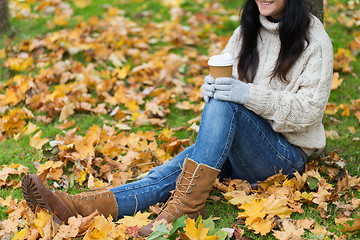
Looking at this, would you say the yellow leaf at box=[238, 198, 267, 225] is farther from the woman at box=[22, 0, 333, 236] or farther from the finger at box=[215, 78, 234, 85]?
the finger at box=[215, 78, 234, 85]

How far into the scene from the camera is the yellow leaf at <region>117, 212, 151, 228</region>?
2.10 m

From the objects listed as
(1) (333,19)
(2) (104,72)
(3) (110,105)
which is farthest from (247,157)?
(1) (333,19)

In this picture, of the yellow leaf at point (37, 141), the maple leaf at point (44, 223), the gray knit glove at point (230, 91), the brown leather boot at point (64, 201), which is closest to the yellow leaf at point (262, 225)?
the gray knit glove at point (230, 91)

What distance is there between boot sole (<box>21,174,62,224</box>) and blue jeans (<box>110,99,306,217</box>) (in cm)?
38

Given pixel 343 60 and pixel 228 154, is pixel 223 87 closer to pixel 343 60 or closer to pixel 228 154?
pixel 228 154

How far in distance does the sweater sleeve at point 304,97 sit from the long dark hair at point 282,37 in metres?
0.09

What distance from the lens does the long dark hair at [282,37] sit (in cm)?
219

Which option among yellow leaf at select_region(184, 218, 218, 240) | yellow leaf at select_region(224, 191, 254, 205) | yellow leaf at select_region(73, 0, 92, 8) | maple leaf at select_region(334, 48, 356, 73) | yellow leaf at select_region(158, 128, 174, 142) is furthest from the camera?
yellow leaf at select_region(73, 0, 92, 8)

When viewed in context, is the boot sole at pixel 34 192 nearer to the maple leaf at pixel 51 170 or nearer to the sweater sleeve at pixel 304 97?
the maple leaf at pixel 51 170

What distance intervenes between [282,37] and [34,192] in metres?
1.50

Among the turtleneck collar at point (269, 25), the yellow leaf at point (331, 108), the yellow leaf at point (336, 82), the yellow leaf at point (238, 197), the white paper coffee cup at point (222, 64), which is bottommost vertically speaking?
the yellow leaf at point (238, 197)

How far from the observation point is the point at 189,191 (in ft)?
6.78

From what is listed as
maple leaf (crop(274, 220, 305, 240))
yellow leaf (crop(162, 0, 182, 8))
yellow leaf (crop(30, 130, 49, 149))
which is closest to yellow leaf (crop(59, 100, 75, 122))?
yellow leaf (crop(30, 130, 49, 149))

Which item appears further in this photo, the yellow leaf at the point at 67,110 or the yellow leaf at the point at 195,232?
the yellow leaf at the point at 67,110
